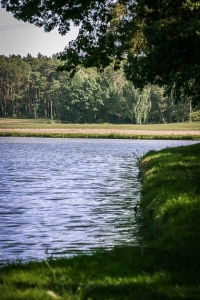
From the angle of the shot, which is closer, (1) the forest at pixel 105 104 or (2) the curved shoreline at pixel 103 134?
(2) the curved shoreline at pixel 103 134

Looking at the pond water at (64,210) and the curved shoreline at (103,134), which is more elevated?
the pond water at (64,210)

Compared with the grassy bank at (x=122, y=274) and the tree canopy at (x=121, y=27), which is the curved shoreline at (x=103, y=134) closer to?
the tree canopy at (x=121, y=27)

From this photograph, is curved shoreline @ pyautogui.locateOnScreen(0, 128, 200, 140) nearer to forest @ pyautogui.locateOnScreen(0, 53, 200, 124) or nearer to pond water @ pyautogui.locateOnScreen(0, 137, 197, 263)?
forest @ pyautogui.locateOnScreen(0, 53, 200, 124)

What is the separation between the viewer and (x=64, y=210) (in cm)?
1975

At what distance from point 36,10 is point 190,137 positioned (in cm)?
7221

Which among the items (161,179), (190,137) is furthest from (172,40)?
(190,137)

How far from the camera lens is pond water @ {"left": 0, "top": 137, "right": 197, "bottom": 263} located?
13.7 m

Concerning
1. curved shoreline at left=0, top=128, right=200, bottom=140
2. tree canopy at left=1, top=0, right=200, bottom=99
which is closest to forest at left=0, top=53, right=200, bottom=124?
curved shoreline at left=0, top=128, right=200, bottom=140

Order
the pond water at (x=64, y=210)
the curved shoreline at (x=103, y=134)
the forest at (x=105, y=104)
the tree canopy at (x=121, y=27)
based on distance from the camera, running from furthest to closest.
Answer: the forest at (x=105, y=104) < the curved shoreline at (x=103, y=134) < the tree canopy at (x=121, y=27) < the pond water at (x=64, y=210)

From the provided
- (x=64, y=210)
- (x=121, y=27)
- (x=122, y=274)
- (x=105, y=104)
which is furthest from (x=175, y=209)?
(x=105, y=104)

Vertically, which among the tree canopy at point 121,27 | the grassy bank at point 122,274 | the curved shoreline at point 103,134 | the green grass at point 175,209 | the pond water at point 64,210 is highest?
the tree canopy at point 121,27

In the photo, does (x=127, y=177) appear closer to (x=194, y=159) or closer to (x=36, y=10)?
(x=194, y=159)

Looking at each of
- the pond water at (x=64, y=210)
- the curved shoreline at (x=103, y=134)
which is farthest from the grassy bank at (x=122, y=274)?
the curved shoreline at (x=103, y=134)

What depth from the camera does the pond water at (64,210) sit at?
13742 mm
